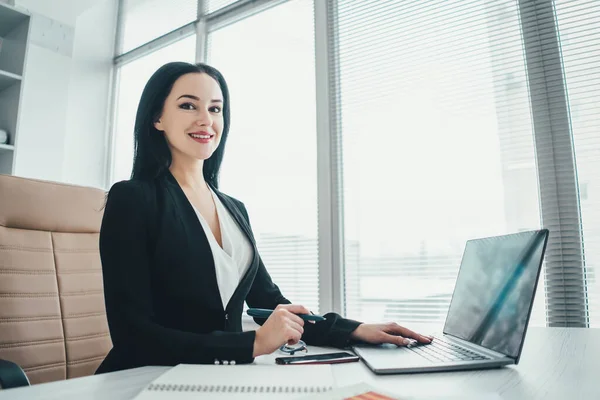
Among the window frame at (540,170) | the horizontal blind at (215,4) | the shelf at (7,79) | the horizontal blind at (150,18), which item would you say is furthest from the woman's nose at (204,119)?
the horizontal blind at (150,18)

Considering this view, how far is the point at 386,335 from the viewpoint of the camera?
90 cm

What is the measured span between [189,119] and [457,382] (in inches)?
32.4

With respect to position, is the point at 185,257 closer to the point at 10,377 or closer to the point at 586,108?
the point at 10,377

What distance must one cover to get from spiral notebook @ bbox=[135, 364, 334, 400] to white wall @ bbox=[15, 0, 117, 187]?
8.05ft

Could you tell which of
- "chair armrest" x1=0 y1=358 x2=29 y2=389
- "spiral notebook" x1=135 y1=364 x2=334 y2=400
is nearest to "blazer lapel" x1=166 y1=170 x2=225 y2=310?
"spiral notebook" x1=135 y1=364 x2=334 y2=400

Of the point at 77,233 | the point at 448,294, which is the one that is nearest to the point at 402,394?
the point at 77,233

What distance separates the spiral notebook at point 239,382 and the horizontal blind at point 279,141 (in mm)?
1427

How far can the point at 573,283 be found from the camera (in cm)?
149

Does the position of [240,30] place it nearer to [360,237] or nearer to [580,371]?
[360,237]

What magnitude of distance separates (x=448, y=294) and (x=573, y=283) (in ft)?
1.45

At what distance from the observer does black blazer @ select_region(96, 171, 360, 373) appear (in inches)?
30.5

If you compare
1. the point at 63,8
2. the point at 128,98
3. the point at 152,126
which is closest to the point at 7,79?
the point at 63,8

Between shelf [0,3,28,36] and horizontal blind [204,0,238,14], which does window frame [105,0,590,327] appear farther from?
shelf [0,3,28,36]

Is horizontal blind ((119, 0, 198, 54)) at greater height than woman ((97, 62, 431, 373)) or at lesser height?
greater
